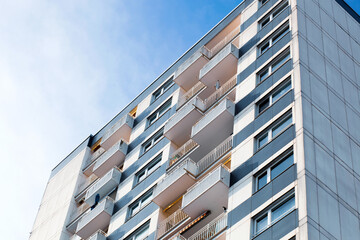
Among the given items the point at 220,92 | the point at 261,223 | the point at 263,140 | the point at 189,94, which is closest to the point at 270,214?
the point at 261,223

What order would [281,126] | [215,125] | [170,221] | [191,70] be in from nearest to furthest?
[281,126]
[170,221]
[215,125]
[191,70]

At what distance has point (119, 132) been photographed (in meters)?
49.5

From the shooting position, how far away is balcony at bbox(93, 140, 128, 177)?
4722cm

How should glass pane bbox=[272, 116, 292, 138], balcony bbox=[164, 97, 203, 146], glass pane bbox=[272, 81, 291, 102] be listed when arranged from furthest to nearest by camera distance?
balcony bbox=[164, 97, 203, 146] → glass pane bbox=[272, 81, 291, 102] → glass pane bbox=[272, 116, 292, 138]

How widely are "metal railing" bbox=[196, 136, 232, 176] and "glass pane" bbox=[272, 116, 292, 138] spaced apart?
4.17 metres

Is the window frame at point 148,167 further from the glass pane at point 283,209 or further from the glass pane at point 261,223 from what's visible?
the glass pane at point 283,209

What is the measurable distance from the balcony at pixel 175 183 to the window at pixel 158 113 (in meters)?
9.89

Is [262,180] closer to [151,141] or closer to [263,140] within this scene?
[263,140]

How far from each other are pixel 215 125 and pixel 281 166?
821 cm

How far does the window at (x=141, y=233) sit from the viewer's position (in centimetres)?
3791

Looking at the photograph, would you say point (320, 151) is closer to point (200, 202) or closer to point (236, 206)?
point (236, 206)

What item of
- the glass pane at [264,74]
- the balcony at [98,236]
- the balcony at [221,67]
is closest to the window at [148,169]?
the balcony at [98,236]

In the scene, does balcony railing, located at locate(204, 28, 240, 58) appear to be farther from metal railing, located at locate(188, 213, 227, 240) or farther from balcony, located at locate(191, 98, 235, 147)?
metal railing, located at locate(188, 213, 227, 240)

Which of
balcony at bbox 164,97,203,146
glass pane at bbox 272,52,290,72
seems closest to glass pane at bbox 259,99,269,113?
glass pane at bbox 272,52,290,72
